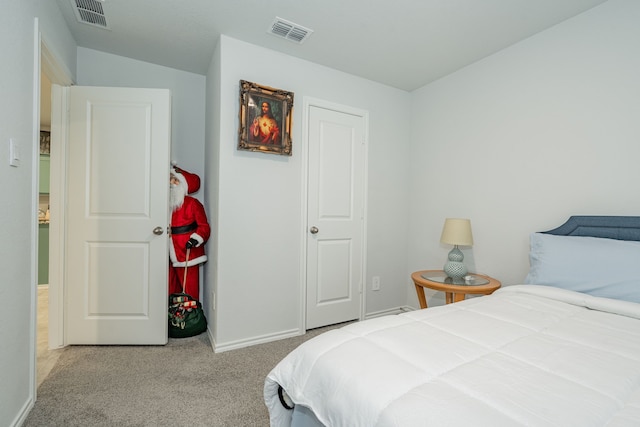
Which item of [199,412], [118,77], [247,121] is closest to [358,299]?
[199,412]

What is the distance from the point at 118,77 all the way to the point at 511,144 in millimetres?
3464

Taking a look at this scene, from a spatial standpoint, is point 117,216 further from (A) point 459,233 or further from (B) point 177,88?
(A) point 459,233

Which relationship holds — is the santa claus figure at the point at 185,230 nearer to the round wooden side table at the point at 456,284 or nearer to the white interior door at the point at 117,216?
the white interior door at the point at 117,216

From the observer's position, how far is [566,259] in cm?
179

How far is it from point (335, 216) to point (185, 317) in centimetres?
161

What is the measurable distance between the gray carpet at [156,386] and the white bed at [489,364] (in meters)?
0.66

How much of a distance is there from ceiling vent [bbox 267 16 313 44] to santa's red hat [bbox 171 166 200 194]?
1.45 meters

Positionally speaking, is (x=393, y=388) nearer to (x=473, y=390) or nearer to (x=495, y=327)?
(x=473, y=390)

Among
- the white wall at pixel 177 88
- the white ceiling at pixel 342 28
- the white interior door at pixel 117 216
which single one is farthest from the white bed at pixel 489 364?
the white wall at pixel 177 88

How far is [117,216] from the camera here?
2.48m

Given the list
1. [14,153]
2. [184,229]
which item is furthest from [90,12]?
[184,229]

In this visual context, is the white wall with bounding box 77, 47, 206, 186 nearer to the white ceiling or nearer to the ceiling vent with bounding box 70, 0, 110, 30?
the white ceiling

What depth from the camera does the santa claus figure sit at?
277cm

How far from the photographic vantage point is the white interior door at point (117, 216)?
7.92 feet
